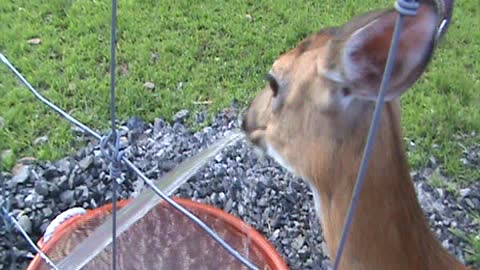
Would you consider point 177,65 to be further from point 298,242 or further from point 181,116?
point 298,242

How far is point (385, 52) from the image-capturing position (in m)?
1.32

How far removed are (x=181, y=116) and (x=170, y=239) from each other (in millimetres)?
865

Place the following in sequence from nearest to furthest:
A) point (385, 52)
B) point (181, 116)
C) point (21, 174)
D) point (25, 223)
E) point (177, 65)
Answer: point (385, 52) → point (25, 223) → point (21, 174) → point (181, 116) → point (177, 65)

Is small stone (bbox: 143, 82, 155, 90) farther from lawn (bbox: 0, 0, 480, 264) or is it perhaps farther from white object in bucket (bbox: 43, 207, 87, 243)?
white object in bucket (bbox: 43, 207, 87, 243)

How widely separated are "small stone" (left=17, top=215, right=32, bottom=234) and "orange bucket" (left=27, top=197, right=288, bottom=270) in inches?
7.6

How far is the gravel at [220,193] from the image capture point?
2.59m

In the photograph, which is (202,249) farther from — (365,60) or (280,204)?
(365,60)

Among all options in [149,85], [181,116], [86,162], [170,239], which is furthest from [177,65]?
[170,239]

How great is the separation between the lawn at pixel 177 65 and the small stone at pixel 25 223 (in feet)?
1.27

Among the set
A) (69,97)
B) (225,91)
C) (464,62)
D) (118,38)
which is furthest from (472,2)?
(69,97)

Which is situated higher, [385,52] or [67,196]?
[385,52]

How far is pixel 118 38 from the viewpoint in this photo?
3.63 metres

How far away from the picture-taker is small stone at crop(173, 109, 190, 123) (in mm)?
3150

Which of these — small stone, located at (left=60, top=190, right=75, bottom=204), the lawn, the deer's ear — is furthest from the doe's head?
the lawn
